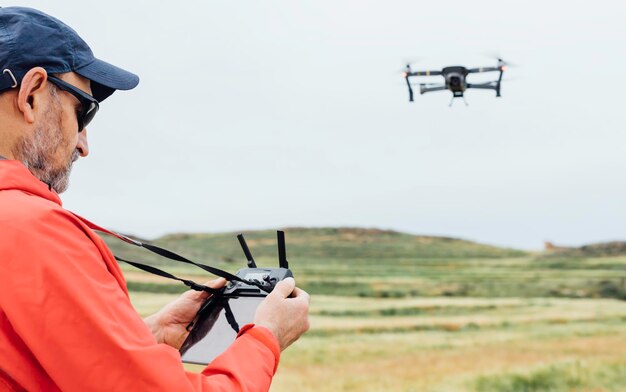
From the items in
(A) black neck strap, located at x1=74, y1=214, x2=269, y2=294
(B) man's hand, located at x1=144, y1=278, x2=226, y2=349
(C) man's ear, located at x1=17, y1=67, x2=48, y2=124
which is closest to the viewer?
(C) man's ear, located at x1=17, y1=67, x2=48, y2=124

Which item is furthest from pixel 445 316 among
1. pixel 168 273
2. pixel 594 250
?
pixel 168 273

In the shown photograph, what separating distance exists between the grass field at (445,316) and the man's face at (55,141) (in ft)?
24.7

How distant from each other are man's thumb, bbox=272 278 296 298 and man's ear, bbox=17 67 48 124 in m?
0.75

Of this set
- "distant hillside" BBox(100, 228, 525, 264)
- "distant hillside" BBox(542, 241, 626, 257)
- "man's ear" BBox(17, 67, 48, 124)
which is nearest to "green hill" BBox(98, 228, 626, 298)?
"distant hillside" BBox(100, 228, 525, 264)

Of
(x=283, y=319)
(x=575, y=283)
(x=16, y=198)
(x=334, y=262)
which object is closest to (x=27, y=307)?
(x=16, y=198)

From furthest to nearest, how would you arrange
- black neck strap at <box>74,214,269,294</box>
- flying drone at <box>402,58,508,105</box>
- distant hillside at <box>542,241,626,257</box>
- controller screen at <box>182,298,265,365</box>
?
distant hillside at <box>542,241,626,257</box>
flying drone at <box>402,58,508,105</box>
controller screen at <box>182,298,265,365</box>
black neck strap at <box>74,214,269,294</box>

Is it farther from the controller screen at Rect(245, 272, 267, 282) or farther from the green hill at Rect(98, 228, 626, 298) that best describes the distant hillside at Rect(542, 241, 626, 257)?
the controller screen at Rect(245, 272, 267, 282)

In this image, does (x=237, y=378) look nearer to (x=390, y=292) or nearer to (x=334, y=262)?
(x=390, y=292)

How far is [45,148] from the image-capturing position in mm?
1749

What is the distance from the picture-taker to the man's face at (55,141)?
1.73 metres

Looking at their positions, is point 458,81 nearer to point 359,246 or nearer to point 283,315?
point 283,315

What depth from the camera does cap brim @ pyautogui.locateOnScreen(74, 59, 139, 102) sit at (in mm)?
1850

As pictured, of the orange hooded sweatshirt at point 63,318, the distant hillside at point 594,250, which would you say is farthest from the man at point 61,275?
the distant hillside at point 594,250

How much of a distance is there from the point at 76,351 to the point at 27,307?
13 cm
